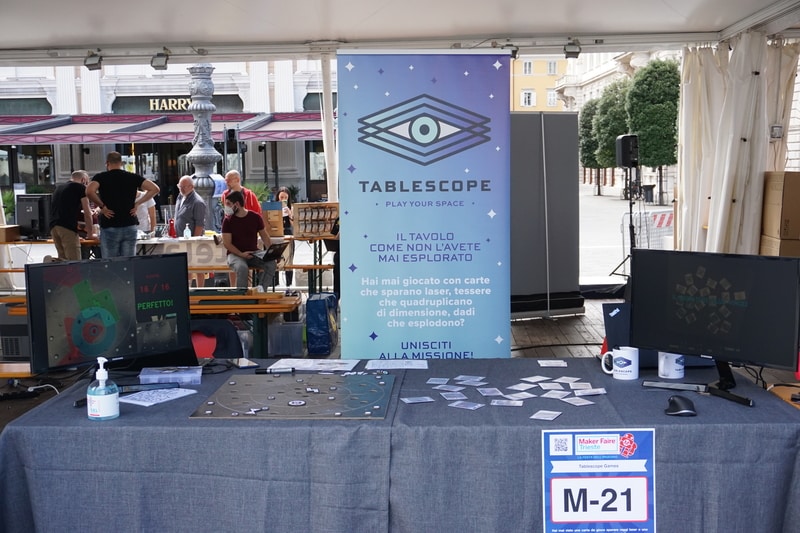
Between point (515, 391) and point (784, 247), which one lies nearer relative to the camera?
point (515, 391)

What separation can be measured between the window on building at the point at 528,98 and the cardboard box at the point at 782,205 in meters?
56.4

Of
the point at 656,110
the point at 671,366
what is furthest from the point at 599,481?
the point at 656,110

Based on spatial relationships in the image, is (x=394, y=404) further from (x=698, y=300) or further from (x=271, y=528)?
(x=698, y=300)

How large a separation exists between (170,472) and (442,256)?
76.4 inches

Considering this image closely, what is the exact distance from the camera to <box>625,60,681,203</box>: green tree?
25.8 meters

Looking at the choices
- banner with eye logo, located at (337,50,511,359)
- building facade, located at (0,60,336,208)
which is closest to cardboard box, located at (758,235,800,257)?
banner with eye logo, located at (337,50,511,359)

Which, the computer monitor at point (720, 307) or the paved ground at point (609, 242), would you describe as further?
the paved ground at point (609, 242)

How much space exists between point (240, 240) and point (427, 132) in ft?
14.0

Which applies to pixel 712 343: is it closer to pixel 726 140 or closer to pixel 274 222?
pixel 726 140

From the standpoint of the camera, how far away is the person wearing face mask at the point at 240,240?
786 cm

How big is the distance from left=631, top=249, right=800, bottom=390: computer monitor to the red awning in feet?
58.6

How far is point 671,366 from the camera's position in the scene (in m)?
2.99

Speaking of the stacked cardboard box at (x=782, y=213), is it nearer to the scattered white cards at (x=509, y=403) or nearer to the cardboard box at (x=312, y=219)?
→ the cardboard box at (x=312, y=219)

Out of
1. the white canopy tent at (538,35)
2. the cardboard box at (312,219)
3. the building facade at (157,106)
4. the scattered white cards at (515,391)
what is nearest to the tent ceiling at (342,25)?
the white canopy tent at (538,35)
